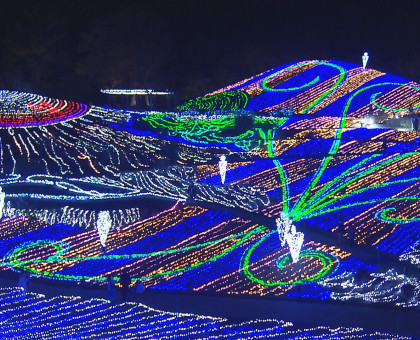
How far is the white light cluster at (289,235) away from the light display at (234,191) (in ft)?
0.14

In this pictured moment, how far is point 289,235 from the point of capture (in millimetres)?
11539

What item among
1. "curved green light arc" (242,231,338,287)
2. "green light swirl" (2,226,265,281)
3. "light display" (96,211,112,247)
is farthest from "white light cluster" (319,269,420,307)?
"light display" (96,211,112,247)

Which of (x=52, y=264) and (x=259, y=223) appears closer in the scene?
(x=52, y=264)

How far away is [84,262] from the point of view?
449 inches

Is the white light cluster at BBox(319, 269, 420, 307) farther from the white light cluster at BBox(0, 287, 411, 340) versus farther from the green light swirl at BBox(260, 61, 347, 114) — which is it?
the green light swirl at BBox(260, 61, 347, 114)

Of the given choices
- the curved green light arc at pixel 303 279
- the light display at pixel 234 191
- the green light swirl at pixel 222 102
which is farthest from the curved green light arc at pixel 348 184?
the green light swirl at pixel 222 102

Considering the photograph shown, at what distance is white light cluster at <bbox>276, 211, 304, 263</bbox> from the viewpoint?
11.1 metres

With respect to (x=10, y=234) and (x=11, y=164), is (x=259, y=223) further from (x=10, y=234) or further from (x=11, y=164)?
(x=11, y=164)

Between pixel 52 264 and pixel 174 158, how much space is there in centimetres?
542

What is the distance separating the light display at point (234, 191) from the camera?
10.8 metres

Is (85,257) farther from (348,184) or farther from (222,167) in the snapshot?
(348,184)

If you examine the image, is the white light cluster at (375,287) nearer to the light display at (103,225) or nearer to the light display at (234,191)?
the light display at (234,191)

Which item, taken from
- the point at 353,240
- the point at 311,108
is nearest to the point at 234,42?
the point at 311,108

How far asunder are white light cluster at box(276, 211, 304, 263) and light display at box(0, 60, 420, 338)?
0.04 meters
